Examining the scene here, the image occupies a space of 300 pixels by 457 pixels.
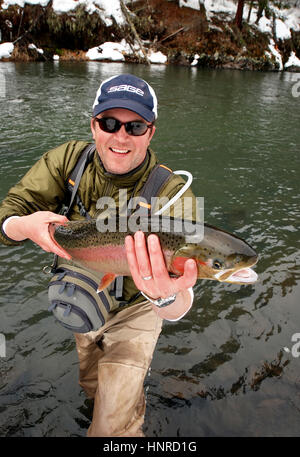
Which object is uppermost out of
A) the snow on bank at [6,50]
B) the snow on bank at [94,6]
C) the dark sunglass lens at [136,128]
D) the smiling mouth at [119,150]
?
the snow on bank at [94,6]

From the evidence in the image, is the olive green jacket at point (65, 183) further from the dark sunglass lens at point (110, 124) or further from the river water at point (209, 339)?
the river water at point (209, 339)

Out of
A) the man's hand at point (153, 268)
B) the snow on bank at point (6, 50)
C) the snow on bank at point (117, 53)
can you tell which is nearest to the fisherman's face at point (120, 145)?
the man's hand at point (153, 268)

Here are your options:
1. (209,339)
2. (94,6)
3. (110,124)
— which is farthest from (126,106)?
(94,6)

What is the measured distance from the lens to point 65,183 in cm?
306

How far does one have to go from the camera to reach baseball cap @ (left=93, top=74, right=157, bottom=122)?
8.32 ft

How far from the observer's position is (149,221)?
221 centimetres

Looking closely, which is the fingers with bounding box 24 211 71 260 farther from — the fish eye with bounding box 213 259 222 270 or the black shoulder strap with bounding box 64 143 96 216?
the fish eye with bounding box 213 259 222 270

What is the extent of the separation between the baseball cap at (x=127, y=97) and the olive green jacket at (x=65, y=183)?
1.40 ft

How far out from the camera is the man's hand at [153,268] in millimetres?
2014

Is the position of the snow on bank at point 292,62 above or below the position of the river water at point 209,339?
above

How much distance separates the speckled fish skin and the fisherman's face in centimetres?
54

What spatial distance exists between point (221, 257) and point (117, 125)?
52.9 inches

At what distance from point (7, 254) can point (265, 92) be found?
2056cm
